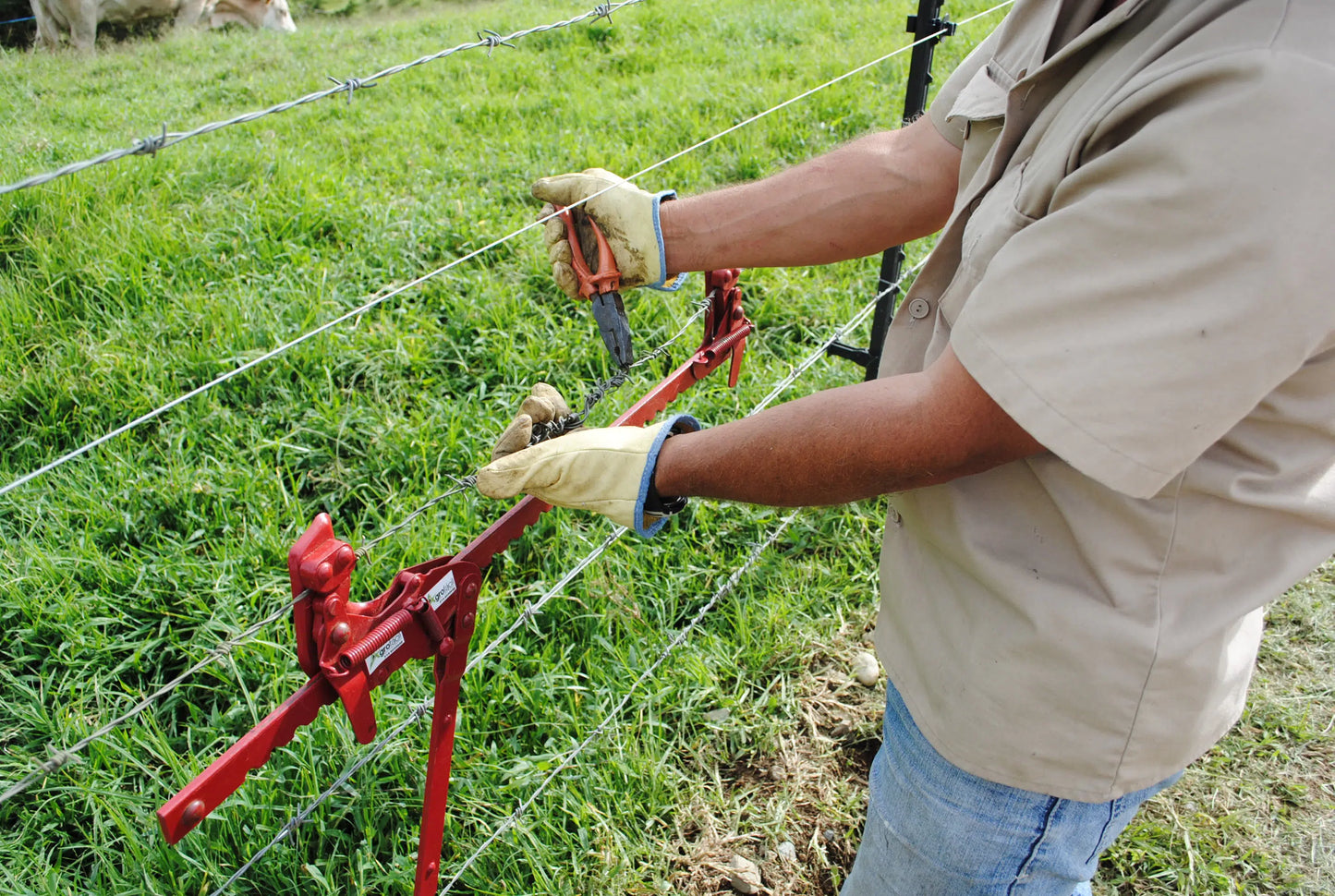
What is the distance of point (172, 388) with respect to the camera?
9.62 ft

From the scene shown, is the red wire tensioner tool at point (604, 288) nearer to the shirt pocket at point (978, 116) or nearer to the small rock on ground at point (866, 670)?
the shirt pocket at point (978, 116)

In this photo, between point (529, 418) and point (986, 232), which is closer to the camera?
point (986, 232)

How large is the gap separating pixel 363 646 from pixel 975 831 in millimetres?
932

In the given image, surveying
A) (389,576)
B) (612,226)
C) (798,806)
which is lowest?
(798,806)

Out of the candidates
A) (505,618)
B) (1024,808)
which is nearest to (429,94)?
(505,618)

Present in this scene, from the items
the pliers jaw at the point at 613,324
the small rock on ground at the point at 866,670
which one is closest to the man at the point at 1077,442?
the pliers jaw at the point at 613,324

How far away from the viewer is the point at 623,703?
7.54ft

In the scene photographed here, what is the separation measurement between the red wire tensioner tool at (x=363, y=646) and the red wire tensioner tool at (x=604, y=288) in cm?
29

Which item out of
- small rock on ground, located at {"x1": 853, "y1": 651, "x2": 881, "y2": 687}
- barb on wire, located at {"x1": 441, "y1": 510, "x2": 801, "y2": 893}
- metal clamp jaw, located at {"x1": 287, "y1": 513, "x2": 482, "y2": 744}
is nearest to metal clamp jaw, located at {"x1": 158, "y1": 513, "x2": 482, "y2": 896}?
metal clamp jaw, located at {"x1": 287, "y1": 513, "x2": 482, "y2": 744}

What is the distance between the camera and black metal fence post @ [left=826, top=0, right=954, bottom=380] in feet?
8.59

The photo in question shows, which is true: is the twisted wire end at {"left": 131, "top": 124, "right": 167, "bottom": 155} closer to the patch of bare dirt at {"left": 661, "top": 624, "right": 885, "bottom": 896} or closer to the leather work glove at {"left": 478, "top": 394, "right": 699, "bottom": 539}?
the leather work glove at {"left": 478, "top": 394, "right": 699, "bottom": 539}

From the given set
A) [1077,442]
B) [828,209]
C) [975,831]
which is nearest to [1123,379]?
[1077,442]

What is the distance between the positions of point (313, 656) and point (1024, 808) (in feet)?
3.43

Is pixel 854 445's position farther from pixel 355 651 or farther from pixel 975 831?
pixel 355 651
